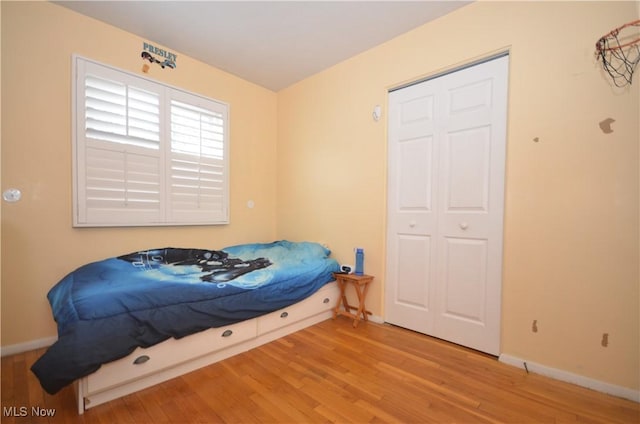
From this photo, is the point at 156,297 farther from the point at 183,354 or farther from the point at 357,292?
the point at 357,292

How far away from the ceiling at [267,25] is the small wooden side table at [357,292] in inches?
89.4

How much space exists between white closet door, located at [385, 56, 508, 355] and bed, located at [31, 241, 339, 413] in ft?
2.84

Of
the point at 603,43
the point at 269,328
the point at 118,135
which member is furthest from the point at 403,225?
the point at 118,135

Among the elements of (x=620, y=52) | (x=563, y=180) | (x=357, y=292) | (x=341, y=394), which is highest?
(x=620, y=52)

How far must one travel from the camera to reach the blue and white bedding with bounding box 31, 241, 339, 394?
1363 mm

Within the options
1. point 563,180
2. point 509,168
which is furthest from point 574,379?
point 509,168

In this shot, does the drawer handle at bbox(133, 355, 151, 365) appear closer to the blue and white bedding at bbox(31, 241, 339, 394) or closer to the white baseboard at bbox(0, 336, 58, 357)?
the blue and white bedding at bbox(31, 241, 339, 394)

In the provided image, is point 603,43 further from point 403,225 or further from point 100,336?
point 100,336

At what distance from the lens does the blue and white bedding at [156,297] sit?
1.36m

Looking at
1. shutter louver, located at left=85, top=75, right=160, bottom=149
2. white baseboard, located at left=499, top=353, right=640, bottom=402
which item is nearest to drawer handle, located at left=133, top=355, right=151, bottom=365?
shutter louver, located at left=85, top=75, right=160, bottom=149

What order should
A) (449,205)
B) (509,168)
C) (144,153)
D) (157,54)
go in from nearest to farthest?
(509,168), (449,205), (144,153), (157,54)

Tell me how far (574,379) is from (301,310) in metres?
1.93

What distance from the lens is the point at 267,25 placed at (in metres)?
2.43

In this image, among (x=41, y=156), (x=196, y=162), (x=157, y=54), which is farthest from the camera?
(x=196, y=162)
